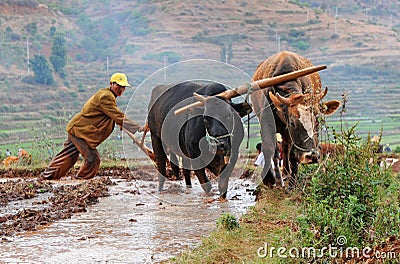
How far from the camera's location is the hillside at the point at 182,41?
4847 cm

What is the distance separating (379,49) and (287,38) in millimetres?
9058

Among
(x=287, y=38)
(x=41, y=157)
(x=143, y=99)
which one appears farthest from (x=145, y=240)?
(x=287, y=38)

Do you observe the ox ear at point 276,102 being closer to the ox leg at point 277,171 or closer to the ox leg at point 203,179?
the ox leg at point 277,171

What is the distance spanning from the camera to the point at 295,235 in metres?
6.02

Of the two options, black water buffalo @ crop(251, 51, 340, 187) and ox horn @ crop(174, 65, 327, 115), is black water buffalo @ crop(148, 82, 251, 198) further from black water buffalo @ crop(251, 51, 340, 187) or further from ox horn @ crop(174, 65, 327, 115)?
black water buffalo @ crop(251, 51, 340, 187)

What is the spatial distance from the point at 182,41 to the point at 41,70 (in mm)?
13314

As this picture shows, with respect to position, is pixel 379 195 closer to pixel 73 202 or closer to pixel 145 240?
pixel 145 240

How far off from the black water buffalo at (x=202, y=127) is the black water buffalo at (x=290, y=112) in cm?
47

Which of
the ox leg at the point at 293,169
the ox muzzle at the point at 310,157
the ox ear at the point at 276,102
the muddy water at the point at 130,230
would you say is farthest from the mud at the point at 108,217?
the ox ear at the point at 276,102

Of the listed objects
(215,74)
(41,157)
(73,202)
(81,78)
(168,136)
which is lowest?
(81,78)

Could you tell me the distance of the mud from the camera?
677 centimetres

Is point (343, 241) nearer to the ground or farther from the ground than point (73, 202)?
farther from the ground

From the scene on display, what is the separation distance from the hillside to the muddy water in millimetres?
30520

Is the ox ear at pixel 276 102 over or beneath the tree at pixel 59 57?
over
